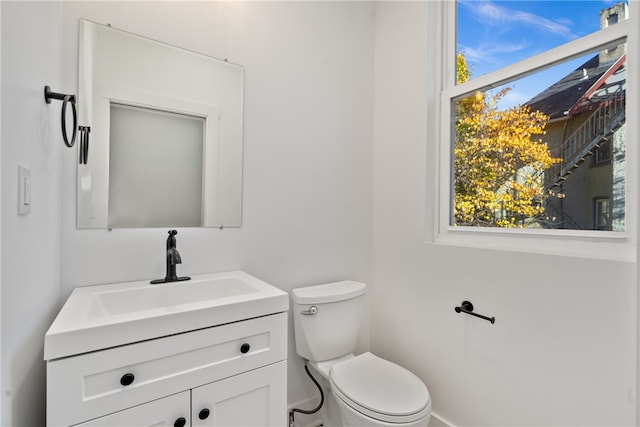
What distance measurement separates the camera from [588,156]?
115cm

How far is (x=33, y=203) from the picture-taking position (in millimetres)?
770

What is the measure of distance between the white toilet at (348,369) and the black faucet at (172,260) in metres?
0.58

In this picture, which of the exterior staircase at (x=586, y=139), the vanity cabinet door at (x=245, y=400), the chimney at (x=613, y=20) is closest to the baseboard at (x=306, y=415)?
the vanity cabinet door at (x=245, y=400)

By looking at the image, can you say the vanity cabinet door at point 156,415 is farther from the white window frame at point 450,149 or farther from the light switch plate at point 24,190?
the white window frame at point 450,149

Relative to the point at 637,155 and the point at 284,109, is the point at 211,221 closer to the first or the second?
the point at 284,109

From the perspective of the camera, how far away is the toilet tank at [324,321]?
1.50 m

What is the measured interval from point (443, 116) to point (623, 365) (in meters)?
1.24

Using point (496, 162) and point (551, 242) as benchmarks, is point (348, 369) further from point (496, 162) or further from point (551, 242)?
point (496, 162)

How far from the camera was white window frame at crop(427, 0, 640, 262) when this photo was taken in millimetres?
1008

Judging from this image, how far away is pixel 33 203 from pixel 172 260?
0.49 m

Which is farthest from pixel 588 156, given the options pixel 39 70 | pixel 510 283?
pixel 39 70

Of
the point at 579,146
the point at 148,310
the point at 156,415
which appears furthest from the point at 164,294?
the point at 579,146

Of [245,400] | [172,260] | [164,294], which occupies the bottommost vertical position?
[245,400]

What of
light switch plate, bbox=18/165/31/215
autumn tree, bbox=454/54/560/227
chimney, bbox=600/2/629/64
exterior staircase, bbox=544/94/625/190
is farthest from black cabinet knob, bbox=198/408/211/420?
chimney, bbox=600/2/629/64
